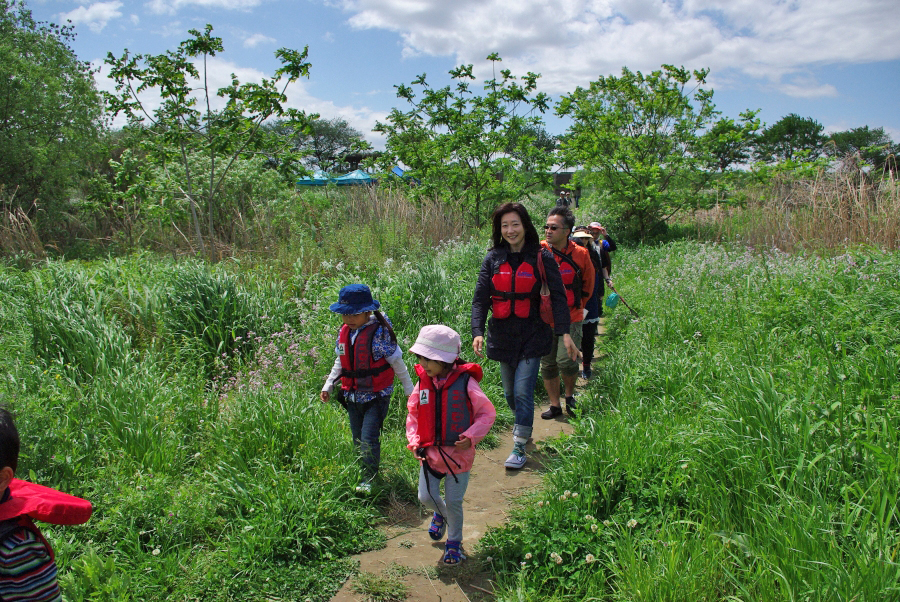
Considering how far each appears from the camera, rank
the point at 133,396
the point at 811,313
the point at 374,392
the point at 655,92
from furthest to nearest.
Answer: the point at 655,92
the point at 811,313
the point at 133,396
the point at 374,392

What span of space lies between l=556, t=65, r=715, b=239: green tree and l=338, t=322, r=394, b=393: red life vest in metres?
12.4

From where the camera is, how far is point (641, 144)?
51.7 feet

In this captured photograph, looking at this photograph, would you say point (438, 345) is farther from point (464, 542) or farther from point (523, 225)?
point (523, 225)

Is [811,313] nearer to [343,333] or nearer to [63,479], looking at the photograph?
[343,333]

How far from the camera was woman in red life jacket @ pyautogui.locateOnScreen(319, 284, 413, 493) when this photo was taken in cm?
380

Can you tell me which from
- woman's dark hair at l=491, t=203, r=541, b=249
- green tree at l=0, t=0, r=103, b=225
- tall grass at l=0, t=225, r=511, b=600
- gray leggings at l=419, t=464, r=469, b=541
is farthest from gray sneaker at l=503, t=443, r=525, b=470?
green tree at l=0, t=0, r=103, b=225

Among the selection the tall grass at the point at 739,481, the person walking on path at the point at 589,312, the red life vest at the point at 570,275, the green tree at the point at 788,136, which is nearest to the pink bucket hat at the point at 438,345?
the tall grass at the point at 739,481

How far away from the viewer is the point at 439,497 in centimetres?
324

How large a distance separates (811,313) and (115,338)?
6.20 m

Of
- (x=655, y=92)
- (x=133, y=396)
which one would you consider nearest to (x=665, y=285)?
(x=133, y=396)

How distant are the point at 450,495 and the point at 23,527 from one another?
1927mm

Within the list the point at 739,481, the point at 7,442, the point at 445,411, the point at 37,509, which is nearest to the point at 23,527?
the point at 37,509

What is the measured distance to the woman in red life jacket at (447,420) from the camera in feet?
10.2

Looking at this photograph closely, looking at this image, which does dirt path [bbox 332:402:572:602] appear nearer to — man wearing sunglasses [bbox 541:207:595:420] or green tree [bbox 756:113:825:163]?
man wearing sunglasses [bbox 541:207:595:420]
